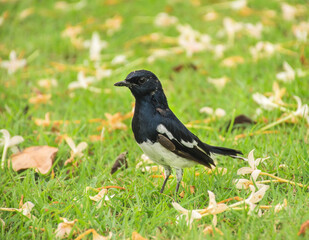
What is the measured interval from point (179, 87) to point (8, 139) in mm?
2519

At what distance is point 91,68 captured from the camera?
20.5ft

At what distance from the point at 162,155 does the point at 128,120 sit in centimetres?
155

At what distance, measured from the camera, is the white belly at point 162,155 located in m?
3.42

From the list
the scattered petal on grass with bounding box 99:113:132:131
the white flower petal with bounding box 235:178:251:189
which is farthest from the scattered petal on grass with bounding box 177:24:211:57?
the white flower petal with bounding box 235:178:251:189

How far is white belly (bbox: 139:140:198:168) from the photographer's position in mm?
3420

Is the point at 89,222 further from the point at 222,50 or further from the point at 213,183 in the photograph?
the point at 222,50

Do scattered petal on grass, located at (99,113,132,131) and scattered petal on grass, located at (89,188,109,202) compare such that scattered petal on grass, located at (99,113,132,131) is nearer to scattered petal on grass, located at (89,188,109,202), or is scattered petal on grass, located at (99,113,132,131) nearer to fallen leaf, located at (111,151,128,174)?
fallen leaf, located at (111,151,128,174)

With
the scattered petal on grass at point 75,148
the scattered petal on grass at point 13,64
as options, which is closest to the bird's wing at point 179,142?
the scattered petal on grass at point 75,148

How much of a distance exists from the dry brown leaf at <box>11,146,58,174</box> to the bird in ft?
3.47

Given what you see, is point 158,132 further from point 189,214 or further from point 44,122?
point 44,122

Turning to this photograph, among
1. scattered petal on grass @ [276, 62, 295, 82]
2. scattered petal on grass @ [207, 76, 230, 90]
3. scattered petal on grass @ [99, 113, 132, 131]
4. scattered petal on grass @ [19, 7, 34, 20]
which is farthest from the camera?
scattered petal on grass @ [19, 7, 34, 20]

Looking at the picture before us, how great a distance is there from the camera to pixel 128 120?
493cm

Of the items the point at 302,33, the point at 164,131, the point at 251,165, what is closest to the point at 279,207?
the point at 251,165

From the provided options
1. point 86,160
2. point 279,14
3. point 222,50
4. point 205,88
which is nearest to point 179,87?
point 205,88
